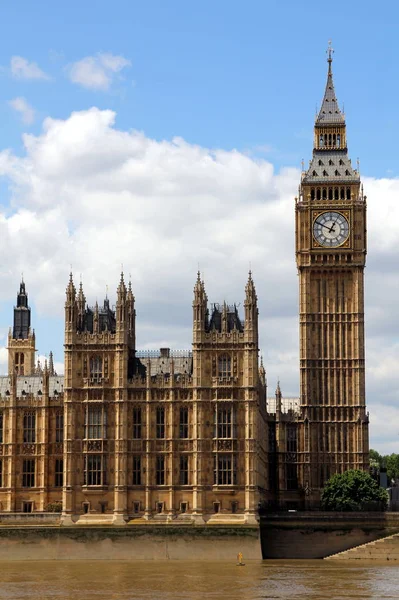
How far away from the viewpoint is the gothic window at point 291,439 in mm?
168125

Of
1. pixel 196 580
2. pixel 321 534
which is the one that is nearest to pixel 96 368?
pixel 321 534

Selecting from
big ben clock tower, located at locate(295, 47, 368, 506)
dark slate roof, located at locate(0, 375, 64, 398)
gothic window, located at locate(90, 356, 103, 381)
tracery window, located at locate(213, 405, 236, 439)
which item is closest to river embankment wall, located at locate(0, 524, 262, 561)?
tracery window, located at locate(213, 405, 236, 439)

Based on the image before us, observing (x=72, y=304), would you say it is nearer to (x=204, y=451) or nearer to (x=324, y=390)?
(x=204, y=451)

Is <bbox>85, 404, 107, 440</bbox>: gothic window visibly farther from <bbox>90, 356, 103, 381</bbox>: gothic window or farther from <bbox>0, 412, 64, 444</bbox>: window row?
<bbox>0, 412, 64, 444</bbox>: window row

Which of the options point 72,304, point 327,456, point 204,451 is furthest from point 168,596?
point 327,456

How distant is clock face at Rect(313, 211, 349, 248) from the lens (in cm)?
16800

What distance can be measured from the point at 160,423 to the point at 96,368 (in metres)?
8.77

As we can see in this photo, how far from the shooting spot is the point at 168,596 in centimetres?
10075

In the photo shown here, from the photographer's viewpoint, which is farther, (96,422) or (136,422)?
(136,422)

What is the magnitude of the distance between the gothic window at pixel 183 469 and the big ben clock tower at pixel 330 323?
3035cm

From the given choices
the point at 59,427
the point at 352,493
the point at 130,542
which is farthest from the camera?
the point at 352,493

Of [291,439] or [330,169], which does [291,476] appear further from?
[330,169]

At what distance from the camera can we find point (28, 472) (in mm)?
144000

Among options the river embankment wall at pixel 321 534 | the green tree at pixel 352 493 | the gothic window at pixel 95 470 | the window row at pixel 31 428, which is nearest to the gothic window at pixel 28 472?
the window row at pixel 31 428
